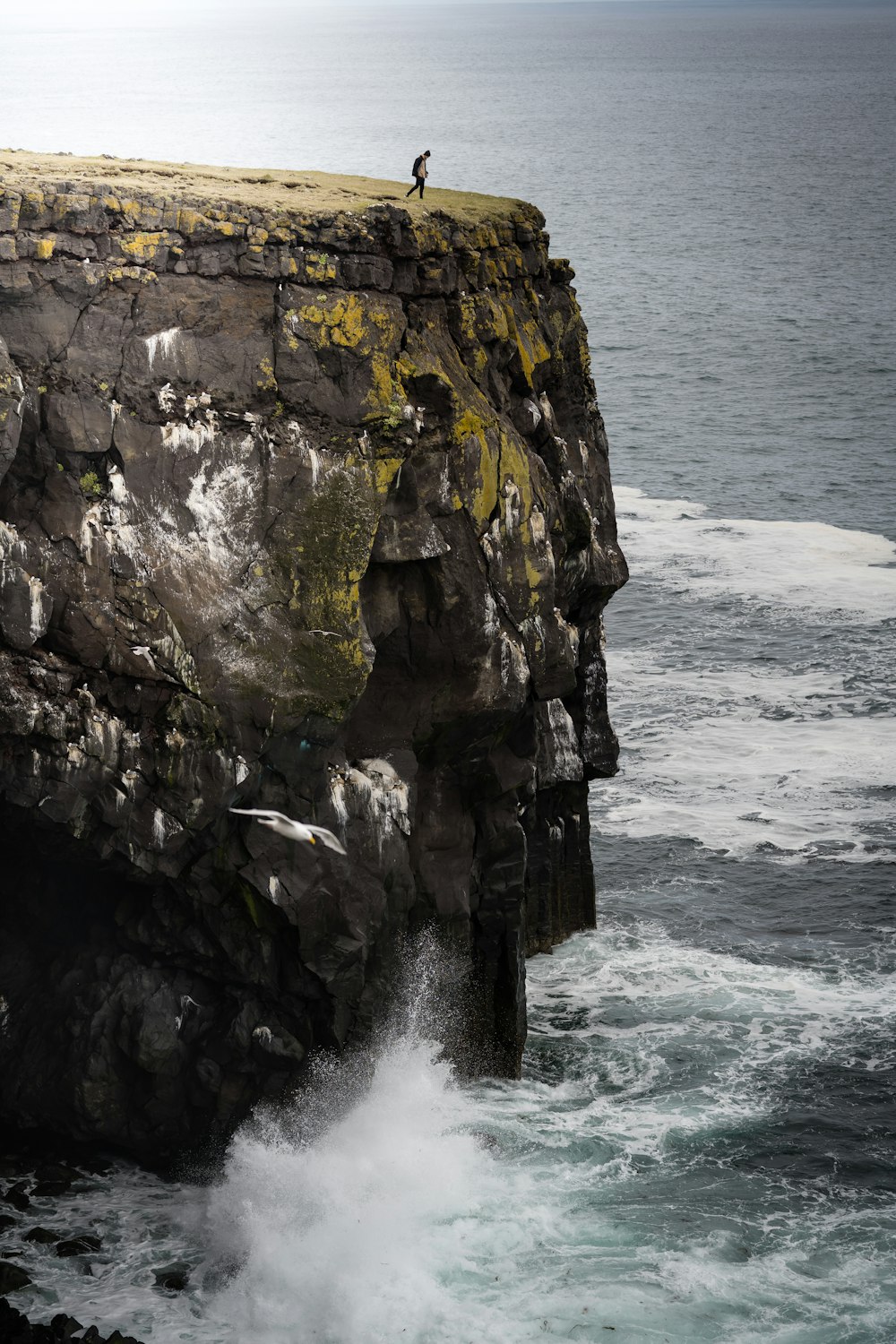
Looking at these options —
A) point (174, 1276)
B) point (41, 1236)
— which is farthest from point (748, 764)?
point (41, 1236)

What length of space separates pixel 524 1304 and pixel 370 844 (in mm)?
9315

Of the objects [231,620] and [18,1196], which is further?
[18,1196]

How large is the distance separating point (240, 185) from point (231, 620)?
1008cm

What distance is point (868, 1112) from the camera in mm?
34719

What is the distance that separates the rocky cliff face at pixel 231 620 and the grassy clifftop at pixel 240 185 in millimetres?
284

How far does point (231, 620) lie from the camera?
99.1 ft

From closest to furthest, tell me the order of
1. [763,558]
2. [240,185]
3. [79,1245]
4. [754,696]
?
1. [79,1245]
2. [240,185]
3. [754,696]
4. [763,558]

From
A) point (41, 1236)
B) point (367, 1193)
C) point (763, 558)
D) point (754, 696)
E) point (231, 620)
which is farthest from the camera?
point (763, 558)

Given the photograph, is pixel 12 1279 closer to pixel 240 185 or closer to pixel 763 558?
pixel 240 185

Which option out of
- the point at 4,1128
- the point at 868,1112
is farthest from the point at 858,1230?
the point at 4,1128

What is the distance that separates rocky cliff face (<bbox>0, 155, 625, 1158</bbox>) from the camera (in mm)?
29531

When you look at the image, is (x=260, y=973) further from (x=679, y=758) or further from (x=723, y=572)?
(x=723, y=572)

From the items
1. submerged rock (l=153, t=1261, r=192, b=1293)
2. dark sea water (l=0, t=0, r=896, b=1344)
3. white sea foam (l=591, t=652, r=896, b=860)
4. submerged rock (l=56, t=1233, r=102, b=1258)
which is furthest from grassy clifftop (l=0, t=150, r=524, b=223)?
white sea foam (l=591, t=652, r=896, b=860)

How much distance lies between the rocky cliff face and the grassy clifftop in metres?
0.28
